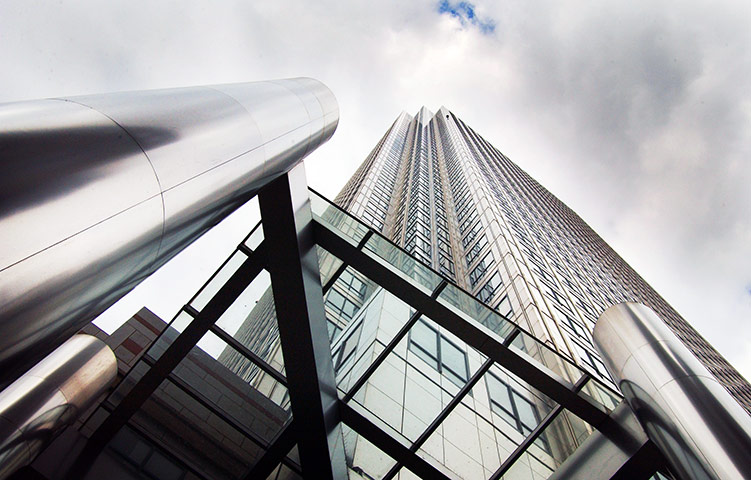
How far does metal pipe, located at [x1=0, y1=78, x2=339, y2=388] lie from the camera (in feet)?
9.19

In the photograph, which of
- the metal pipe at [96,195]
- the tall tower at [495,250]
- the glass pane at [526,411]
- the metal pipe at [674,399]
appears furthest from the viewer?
the tall tower at [495,250]

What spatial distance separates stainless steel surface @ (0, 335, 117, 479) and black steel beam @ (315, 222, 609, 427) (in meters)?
5.99

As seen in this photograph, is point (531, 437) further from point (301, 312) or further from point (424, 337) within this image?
point (301, 312)

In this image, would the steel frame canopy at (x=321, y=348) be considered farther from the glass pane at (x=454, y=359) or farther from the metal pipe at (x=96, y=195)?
the metal pipe at (x=96, y=195)

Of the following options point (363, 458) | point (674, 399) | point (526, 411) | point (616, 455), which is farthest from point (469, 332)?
point (363, 458)

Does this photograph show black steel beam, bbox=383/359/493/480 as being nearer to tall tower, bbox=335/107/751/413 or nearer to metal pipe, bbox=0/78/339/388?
metal pipe, bbox=0/78/339/388

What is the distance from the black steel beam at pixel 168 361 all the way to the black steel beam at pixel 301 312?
0.65 metres

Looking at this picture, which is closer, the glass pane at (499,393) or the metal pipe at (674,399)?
the metal pipe at (674,399)

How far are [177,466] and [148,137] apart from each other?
30.2 feet

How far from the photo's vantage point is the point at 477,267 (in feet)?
120

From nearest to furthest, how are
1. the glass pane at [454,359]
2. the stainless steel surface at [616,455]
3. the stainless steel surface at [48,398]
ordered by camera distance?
the stainless steel surface at [616,455] < the stainless steel surface at [48,398] < the glass pane at [454,359]

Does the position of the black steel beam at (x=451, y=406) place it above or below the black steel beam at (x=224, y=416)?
above

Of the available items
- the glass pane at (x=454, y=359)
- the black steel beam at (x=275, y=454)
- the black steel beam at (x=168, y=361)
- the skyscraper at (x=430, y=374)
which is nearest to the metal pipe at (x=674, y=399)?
the skyscraper at (x=430, y=374)

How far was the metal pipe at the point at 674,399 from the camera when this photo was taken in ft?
19.0
